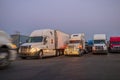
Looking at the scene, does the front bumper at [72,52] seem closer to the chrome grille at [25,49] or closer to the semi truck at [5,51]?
the chrome grille at [25,49]

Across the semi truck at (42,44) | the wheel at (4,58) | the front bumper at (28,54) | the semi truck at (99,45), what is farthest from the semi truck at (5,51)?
the semi truck at (99,45)

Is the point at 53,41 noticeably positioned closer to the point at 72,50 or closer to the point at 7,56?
the point at 72,50

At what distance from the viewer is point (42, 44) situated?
26688 mm

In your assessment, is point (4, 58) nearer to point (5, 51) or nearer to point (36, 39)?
point (5, 51)

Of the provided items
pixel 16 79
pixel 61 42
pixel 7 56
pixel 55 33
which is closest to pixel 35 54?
pixel 55 33

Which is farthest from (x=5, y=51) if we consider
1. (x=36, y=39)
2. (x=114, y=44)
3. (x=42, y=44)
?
(x=114, y=44)

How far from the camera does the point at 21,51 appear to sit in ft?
85.3

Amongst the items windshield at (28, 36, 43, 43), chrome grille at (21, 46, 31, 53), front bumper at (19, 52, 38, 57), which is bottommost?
front bumper at (19, 52, 38, 57)

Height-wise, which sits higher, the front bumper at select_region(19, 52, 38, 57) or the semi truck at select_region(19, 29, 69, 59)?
the semi truck at select_region(19, 29, 69, 59)

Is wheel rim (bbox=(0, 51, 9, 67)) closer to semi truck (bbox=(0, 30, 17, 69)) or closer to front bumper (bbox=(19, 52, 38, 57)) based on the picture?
semi truck (bbox=(0, 30, 17, 69))

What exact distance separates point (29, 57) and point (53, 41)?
16.3ft

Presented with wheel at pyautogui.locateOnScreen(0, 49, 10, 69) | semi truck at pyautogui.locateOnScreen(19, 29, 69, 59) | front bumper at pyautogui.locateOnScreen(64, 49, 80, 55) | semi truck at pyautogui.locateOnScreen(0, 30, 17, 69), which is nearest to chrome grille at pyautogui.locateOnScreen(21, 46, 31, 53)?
semi truck at pyautogui.locateOnScreen(19, 29, 69, 59)

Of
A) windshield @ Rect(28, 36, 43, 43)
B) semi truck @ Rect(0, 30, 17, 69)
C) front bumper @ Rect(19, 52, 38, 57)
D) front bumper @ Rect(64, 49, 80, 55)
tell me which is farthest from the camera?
front bumper @ Rect(64, 49, 80, 55)

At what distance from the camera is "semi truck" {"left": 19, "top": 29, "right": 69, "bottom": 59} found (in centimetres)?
2563
